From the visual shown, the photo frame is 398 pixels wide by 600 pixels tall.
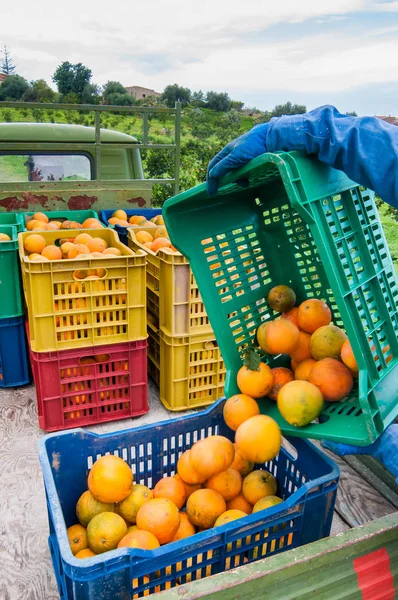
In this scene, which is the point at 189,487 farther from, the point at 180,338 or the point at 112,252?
the point at 112,252

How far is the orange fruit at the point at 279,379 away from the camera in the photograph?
1849 millimetres

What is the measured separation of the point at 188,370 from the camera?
130 inches

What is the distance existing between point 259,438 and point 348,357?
1.25 ft

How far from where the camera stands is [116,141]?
503 cm

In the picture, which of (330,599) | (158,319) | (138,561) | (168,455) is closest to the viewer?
(330,599)

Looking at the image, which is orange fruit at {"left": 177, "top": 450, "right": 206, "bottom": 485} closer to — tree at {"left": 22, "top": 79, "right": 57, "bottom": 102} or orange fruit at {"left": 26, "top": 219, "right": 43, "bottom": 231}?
orange fruit at {"left": 26, "top": 219, "right": 43, "bottom": 231}

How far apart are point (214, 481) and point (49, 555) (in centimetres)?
86

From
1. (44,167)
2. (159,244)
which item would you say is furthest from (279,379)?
(44,167)

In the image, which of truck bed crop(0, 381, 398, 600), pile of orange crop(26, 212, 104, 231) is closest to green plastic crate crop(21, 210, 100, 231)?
pile of orange crop(26, 212, 104, 231)

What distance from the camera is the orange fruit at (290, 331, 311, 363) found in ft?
6.16

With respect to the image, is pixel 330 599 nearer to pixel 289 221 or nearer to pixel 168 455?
pixel 168 455

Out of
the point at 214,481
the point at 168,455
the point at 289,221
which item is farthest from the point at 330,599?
the point at 289,221

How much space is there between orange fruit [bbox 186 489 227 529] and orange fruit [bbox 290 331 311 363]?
22.9 inches

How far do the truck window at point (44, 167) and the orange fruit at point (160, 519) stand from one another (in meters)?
3.66
